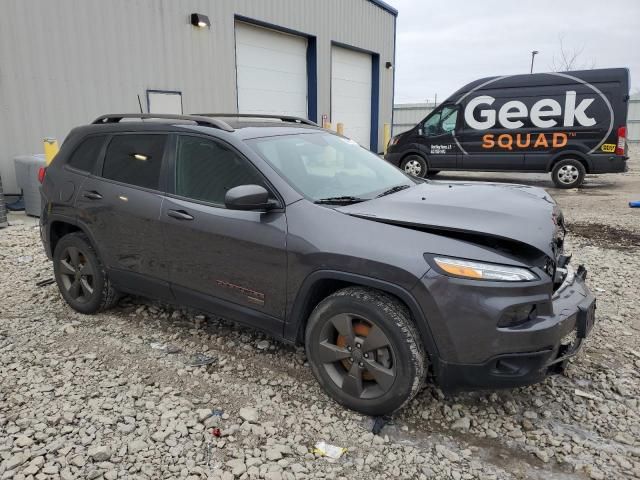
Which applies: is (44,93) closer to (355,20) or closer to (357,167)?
(357,167)

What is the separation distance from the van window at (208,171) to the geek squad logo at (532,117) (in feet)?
32.7

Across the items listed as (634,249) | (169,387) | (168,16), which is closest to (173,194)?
(169,387)

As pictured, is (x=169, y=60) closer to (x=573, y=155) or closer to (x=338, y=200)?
(x=338, y=200)

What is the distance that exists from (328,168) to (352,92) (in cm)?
1503

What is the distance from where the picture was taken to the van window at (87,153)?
398 centimetres

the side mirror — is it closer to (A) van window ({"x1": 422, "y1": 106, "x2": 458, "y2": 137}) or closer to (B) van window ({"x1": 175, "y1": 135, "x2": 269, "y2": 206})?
(B) van window ({"x1": 175, "y1": 135, "x2": 269, "y2": 206})

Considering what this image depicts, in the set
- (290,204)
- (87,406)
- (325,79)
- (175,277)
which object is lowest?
(87,406)

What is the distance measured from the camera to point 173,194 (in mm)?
3430

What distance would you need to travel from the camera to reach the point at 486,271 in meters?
2.36

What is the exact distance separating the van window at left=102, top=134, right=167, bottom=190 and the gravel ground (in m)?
1.22

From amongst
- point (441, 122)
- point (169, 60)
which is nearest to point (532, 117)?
point (441, 122)

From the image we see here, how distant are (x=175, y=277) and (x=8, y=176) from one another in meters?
6.64

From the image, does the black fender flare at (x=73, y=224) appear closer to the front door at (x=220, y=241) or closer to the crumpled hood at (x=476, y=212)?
the front door at (x=220, y=241)

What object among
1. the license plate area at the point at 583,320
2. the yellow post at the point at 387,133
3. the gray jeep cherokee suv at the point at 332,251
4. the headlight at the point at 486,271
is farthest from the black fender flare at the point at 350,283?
the yellow post at the point at 387,133
